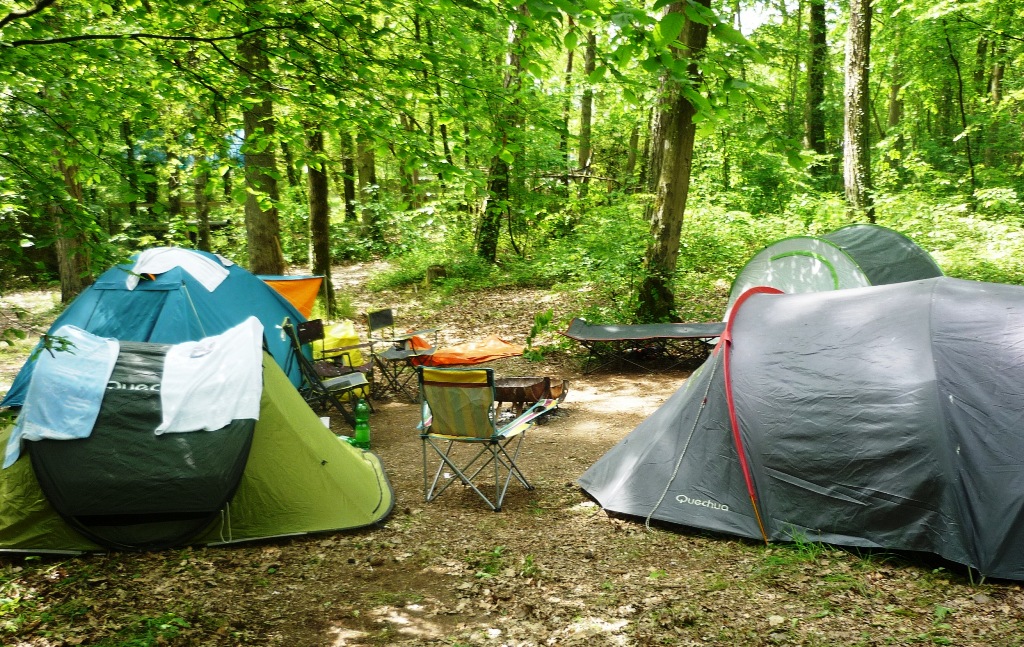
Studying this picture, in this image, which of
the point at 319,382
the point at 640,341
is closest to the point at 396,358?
the point at 319,382

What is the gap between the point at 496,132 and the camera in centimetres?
469

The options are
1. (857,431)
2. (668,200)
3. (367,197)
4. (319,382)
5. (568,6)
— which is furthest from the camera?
(367,197)

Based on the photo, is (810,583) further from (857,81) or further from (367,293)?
(367,293)

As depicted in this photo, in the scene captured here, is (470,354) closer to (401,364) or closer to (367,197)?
(401,364)

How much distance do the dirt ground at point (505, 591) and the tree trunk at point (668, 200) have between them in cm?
560

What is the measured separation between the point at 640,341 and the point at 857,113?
19.7 feet

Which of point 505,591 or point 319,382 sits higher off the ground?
point 319,382

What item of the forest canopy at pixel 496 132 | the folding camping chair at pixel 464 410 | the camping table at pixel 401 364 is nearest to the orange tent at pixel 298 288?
the camping table at pixel 401 364

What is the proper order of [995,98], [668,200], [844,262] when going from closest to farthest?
[844,262], [668,200], [995,98]

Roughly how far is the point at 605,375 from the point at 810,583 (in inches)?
222

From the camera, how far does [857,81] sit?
1186 centimetres

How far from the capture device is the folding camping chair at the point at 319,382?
7.36m

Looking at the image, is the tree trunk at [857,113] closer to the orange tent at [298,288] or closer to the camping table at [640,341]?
the camping table at [640,341]

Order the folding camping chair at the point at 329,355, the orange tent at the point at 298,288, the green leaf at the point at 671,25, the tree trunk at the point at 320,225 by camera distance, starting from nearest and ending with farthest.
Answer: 1. the green leaf at the point at 671,25
2. the folding camping chair at the point at 329,355
3. the orange tent at the point at 298,288
4. the tree trunk at the point at 320,225
